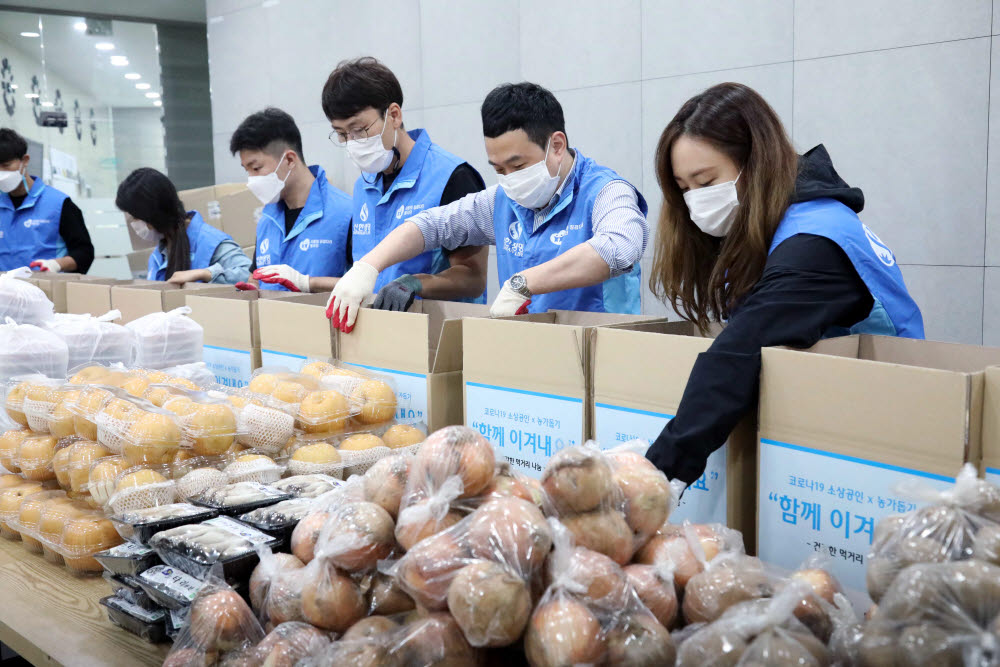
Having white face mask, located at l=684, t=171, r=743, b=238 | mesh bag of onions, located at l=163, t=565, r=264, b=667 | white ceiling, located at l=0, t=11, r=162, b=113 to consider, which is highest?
white ceiling, located at l=0, t=11, r=162, b=113

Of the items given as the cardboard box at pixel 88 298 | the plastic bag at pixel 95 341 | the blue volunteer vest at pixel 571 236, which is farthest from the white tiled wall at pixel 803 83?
the plastic bag at pixel 95 341

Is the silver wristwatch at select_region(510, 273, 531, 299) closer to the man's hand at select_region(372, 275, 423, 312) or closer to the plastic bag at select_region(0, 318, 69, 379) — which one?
the man's hand at select_region(372, 275, 423, 312)

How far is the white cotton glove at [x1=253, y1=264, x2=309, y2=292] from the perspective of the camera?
2855mm

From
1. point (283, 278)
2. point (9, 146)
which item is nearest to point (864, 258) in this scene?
point (283, 278)

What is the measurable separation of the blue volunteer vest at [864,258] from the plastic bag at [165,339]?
1.62m

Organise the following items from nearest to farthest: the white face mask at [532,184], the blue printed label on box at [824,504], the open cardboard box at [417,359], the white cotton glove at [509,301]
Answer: the blue printed label on box at [824,504], the open cardboard box at [417,359], the white cotton glove at [509,301], the white face mask at [532,184]

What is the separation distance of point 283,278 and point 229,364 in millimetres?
473

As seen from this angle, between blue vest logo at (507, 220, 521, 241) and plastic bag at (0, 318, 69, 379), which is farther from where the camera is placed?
blue vest logo at (507, 220, 521, 241)

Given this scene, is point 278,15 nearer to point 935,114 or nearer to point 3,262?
point 3,262

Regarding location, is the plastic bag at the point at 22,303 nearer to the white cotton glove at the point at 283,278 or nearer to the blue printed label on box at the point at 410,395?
the white cotton glove at the point at 283,278

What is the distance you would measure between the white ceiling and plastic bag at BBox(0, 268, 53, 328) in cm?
713

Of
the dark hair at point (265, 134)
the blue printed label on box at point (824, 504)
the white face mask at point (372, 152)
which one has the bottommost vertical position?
the blue printed label on box at point (824, 504)

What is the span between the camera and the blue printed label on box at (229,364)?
7.97 ft

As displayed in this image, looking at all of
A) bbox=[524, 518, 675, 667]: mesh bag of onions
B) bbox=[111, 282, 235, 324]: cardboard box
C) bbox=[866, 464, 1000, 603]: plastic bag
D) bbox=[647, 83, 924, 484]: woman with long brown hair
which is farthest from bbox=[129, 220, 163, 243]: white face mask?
bbox=[866, 464, 1000, 603]: plastic bag
